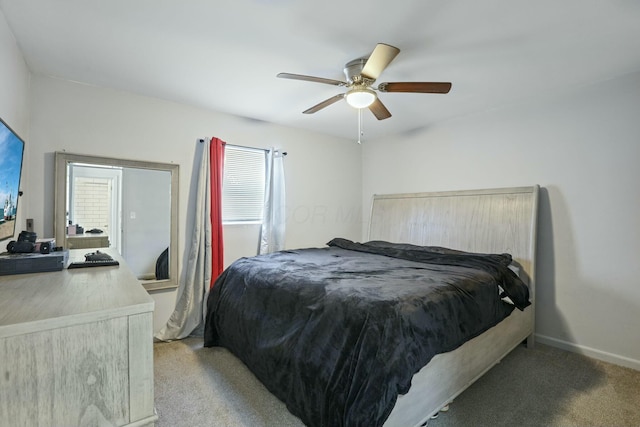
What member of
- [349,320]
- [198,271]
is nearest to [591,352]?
[349,320]

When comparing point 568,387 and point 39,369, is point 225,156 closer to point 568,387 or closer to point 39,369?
point 39,369

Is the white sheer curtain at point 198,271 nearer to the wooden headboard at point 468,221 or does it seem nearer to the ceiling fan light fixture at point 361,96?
the ceiling fan light fixture at point 361,96

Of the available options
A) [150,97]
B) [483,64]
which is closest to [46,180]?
[150,97]

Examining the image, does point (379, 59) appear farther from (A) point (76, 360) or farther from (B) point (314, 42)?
(A) point (76, 360)

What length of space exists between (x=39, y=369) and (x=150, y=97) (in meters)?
2.82

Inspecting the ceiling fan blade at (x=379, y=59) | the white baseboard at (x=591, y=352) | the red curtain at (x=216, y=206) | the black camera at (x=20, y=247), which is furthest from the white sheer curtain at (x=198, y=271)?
the white baseboard at (x=591, y=352)

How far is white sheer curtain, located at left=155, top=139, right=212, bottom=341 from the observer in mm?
3045

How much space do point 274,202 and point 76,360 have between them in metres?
2.96

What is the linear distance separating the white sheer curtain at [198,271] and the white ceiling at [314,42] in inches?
34.5

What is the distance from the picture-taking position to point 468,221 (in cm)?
330

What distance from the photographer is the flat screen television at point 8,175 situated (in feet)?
4.98

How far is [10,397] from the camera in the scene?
2.57ft

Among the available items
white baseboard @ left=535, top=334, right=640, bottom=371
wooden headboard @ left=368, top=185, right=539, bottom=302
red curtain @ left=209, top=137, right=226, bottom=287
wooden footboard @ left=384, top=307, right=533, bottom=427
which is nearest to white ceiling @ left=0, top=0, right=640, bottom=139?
red curtain @ left=209, top=137, right=226, bottom=287

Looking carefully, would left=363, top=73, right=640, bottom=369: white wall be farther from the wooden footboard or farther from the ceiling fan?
the ceiling fan
